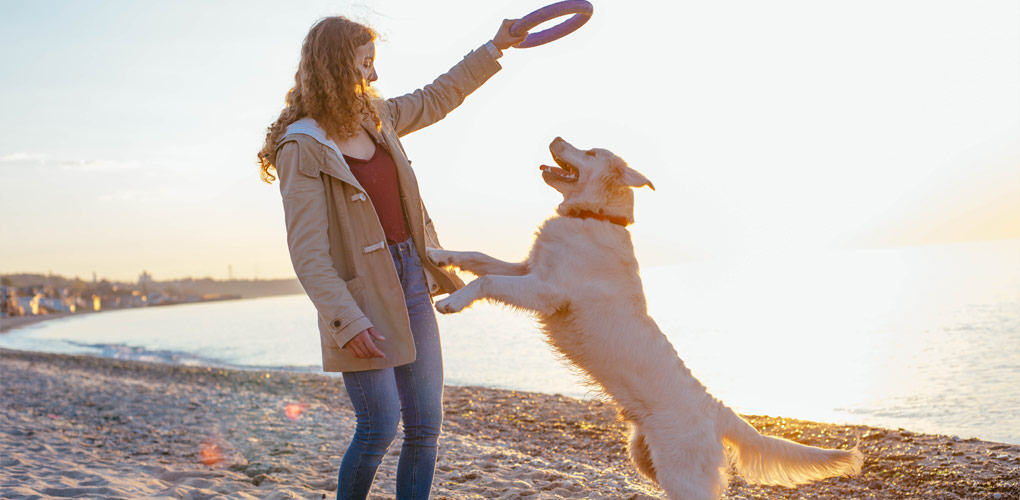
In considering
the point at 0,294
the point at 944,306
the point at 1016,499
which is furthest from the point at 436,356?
the point at 0,294

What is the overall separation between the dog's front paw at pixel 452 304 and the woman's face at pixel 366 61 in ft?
3.73

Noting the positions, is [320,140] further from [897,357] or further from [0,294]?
[0,294]

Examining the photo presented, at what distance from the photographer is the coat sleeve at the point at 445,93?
357cm

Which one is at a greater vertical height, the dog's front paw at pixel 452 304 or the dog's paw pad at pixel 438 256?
the dog's paw pad at pixel 438 256

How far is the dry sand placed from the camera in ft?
17.3

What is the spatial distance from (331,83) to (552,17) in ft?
4.87

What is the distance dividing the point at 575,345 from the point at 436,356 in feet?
3.17

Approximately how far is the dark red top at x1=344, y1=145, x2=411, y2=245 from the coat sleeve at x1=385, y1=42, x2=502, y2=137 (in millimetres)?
500

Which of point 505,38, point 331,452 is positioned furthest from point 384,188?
point 331,452

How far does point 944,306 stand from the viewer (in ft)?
89.1

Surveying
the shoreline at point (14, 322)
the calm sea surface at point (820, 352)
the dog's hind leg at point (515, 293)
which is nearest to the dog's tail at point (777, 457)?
the dog's hind leg at point (515, 293)

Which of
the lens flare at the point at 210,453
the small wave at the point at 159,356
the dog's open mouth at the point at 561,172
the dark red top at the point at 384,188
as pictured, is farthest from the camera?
the small wave at the point at 159,356

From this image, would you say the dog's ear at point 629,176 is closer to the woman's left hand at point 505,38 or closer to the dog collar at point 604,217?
the dog collar at point 604,217

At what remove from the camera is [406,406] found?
3.05 meters
